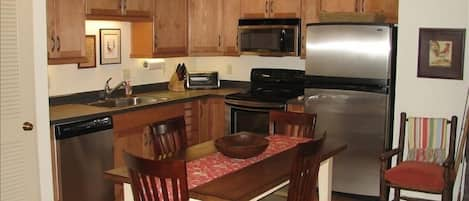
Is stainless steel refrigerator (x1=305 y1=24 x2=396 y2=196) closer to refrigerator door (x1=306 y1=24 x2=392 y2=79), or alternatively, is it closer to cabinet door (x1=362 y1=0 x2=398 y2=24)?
refrigerator door (x1=306 y1=24 x2=392 y2=79)

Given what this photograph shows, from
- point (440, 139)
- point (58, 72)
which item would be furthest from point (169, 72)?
point (440, 139)

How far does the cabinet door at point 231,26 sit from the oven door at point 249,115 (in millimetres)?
631

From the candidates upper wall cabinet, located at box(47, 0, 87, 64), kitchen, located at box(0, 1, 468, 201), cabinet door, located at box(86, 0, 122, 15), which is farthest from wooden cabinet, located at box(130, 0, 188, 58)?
upper wall cabinet, located at box(47, 0, 87, 64)

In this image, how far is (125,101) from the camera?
5.31 meters

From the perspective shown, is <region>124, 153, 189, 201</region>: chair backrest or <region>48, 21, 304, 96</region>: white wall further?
<region>48, 21, 304, 96</region>: white wall

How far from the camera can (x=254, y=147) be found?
3.14 metres

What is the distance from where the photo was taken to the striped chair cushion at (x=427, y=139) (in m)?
4.43

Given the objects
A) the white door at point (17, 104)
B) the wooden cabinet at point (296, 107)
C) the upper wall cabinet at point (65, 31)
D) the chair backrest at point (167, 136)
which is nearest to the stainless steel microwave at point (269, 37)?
the wooden cabinet at point (296, 107)

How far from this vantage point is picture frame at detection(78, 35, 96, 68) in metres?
5.00

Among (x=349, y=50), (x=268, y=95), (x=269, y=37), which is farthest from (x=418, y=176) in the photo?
(x=269, y=37)

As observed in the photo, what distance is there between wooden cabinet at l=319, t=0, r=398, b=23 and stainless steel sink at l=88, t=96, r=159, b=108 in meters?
1.82

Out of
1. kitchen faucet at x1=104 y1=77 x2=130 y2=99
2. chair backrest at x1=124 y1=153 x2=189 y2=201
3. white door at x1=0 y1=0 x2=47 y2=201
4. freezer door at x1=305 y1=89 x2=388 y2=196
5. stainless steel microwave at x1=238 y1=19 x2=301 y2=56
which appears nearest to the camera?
chair backrest at x1=124 y1=153 x2=189 y2=201

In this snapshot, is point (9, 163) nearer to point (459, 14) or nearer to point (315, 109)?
point (315, 109)

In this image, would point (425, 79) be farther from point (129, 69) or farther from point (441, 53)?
point (129, 69)
